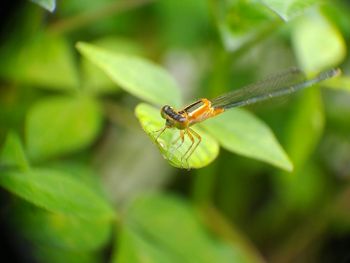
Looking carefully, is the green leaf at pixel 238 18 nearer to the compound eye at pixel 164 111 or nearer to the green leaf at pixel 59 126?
the compound eye at pixel 164 111

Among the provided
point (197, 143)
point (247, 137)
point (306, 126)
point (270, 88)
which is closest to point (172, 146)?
point (197, 143)

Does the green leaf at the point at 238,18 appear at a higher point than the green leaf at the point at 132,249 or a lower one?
higher

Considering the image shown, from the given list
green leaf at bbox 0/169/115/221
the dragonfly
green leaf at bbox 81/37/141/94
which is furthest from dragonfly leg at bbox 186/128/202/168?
green leaf at bbox 81/37/141/94

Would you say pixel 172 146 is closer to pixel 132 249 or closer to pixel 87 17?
pixel 132 249

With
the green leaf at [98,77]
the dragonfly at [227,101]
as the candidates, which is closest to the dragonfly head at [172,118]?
the dragonfly at [227,101]

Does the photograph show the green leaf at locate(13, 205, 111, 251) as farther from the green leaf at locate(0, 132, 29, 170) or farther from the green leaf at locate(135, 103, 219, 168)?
the green leaf at locate(135, 103, 219, 168)

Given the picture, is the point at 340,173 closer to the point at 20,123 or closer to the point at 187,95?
the point at 187,95
